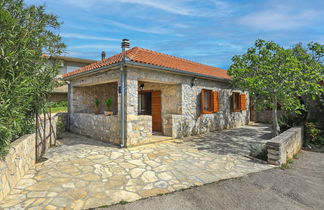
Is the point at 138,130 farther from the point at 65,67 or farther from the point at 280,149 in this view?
the point at 65,67

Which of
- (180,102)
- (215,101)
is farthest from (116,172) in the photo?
(215,101)

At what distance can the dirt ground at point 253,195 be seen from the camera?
2.67 metres

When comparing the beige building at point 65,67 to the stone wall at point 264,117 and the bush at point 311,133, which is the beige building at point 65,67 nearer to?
the stone wall at point 264,117

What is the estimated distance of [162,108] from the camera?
335 inches

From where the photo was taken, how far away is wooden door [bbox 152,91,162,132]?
884 cm

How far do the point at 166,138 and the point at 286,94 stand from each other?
4787 mm

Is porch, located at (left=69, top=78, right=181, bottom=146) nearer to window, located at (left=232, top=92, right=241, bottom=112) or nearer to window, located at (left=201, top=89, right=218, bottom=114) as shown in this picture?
window, located at (left=201, top=89, right=218, bottom=114)

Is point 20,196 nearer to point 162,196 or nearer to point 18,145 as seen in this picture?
point 18,145

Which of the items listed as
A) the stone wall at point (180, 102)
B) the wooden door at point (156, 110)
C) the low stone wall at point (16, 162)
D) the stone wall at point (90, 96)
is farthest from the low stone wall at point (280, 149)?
the stone wall at point (90, 96)

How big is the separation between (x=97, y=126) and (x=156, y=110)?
121 inches

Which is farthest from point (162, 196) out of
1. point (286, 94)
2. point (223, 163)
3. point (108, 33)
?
point (108, 33)

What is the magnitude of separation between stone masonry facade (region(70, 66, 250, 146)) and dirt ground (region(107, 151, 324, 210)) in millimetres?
3363

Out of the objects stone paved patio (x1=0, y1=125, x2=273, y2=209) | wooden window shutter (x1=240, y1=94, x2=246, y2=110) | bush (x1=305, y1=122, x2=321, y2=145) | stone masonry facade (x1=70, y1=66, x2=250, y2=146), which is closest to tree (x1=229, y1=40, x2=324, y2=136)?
bush (x1=305, y1=122, x2=321, y2=145)

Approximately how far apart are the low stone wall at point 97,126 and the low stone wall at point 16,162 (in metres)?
2.44
